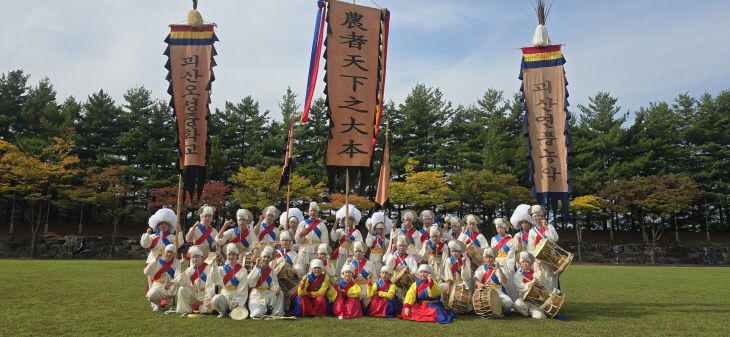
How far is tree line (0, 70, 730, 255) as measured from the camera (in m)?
29.6

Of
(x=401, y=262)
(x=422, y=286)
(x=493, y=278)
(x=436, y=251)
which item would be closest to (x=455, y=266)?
(x=436, y=251)

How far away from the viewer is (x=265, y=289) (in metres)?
6.93

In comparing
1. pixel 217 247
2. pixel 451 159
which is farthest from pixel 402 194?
pixel 217 247

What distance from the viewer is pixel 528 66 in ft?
32.3

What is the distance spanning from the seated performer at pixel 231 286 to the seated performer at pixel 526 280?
4492 mm

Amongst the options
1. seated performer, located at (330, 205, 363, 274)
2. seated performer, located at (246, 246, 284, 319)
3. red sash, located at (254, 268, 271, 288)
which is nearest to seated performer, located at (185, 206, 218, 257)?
seated performer, located at (246, 246, 284, 319)

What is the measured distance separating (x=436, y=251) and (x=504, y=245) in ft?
4.44

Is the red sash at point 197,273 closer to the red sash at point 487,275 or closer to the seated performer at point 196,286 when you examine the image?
the seated performer at point 196,286

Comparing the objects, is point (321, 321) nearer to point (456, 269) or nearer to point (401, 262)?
point (401, 262)

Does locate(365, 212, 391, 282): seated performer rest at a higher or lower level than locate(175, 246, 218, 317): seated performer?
higher

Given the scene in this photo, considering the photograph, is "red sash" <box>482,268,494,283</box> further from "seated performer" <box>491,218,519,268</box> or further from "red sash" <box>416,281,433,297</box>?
"red sash" <box>416,281,433,297</box>

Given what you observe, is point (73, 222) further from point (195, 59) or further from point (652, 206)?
point (652, 206)

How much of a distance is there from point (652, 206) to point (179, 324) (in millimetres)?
33998

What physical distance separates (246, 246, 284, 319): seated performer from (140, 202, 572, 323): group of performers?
0.02 metres
